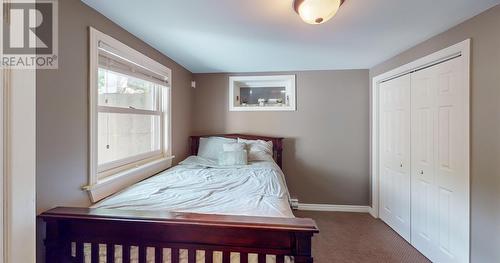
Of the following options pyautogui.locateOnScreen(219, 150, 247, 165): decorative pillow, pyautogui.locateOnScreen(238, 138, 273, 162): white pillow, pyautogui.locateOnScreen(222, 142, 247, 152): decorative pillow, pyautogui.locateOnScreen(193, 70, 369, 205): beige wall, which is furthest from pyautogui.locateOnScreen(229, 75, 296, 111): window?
pyautogui.locateOnScreen(219, 150, 247, 165): decorative pillow

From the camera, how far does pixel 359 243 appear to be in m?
2.78

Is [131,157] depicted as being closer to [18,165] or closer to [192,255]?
[192,255]

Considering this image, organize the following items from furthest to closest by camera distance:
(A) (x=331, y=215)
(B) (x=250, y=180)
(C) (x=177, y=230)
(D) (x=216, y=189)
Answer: (A) (x=331, y=215)
(B) (x=250, y=180)
(D) (x=216, y=189)
(C) (x=177, y=230)

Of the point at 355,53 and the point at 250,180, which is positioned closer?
the point at 250,180

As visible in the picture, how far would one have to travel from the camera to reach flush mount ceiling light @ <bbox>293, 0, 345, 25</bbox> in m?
1.59

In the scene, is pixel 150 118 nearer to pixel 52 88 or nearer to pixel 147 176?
pixel 147 176

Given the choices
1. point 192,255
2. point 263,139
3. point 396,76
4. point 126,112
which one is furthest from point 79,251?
point 396,76

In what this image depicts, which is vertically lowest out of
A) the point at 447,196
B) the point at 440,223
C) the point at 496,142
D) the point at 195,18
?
the point at 440,223

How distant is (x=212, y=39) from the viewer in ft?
8.10

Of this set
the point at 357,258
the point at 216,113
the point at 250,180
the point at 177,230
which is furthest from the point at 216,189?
the point at 216,113

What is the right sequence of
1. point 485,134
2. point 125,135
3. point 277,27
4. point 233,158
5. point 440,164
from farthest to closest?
point 233,158
point 125,135
point 440,164
point 277,27
point 485,134

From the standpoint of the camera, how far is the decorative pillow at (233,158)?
10.7ft

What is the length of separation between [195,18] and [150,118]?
1.41 m

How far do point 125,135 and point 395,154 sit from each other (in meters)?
3.09
